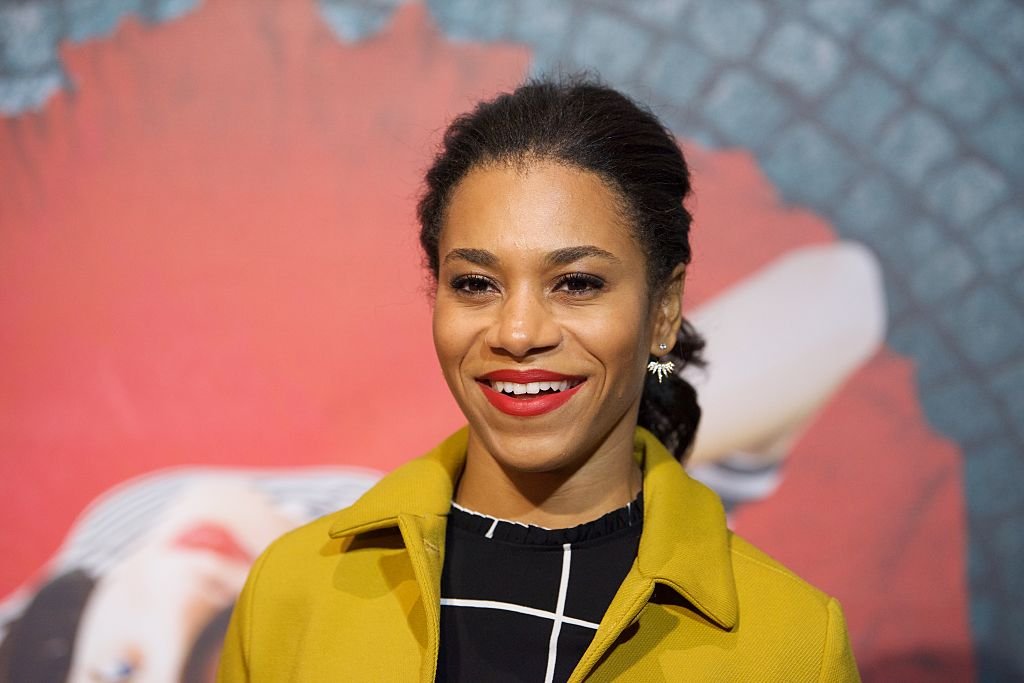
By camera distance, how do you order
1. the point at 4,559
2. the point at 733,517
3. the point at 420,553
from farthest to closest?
the point at 733,517
the point at 4,559
the point at 420,553

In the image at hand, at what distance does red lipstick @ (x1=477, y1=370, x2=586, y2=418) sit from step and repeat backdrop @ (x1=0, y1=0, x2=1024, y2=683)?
96 centimetres

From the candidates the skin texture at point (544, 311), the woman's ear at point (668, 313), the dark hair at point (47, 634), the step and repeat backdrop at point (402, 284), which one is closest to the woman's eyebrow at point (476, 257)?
the skin texture at point (544, 311)

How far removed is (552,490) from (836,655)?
1.19ft

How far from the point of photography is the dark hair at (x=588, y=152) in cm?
121

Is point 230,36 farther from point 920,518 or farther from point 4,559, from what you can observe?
point 920,518

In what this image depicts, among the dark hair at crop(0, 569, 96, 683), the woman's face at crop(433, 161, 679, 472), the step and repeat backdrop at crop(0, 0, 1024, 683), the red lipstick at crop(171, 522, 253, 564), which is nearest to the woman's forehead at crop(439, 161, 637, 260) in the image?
the woman's face at crop(433, 161, 679, 472)

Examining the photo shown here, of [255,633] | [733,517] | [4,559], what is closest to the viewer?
[255,633]

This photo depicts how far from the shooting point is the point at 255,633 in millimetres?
1281

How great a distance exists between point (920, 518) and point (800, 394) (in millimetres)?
345

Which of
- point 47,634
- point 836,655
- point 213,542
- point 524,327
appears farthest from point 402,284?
point 836,655

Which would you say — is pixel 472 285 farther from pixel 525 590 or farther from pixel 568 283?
pixel 525 590

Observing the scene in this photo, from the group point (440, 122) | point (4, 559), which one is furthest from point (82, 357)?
point (440, 122)

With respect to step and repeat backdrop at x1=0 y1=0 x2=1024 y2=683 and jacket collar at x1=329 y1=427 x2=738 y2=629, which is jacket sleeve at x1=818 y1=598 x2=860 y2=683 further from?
step and repeat backdrop at x1=0 y1=0 x2=1024 y2=683

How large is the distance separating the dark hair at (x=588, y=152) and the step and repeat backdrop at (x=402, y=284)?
784mm
